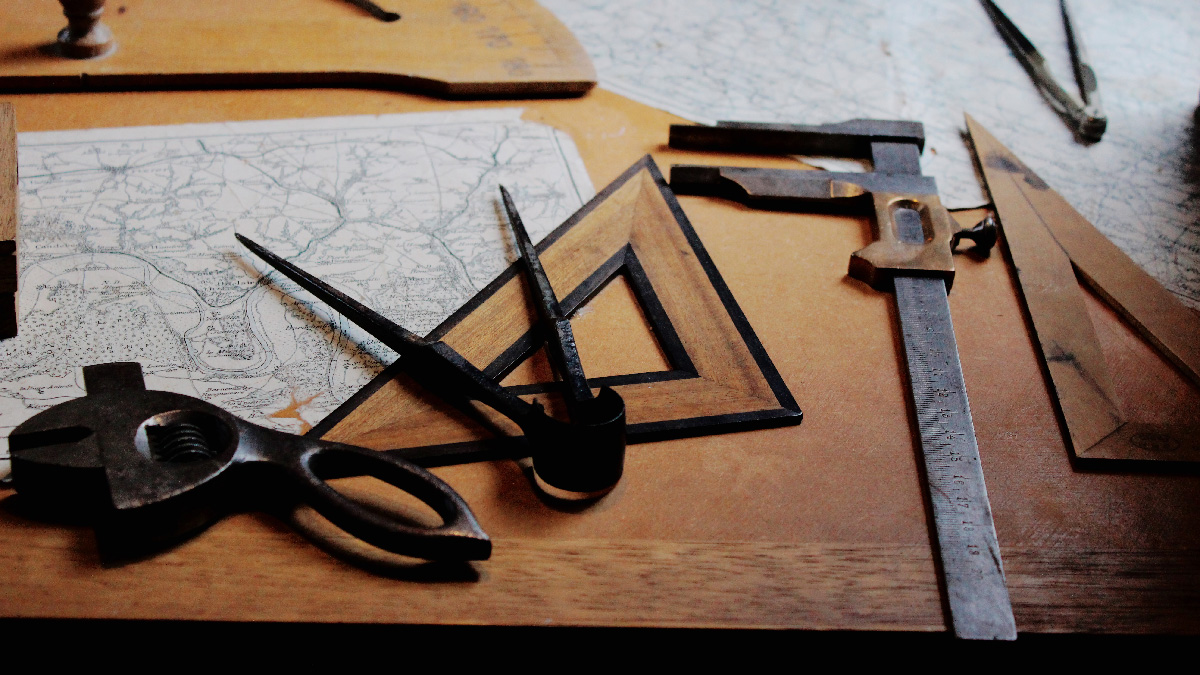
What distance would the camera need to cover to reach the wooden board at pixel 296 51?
154 cm

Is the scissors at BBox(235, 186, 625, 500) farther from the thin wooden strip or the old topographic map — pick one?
the thin wooden strip

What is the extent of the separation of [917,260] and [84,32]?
1.39 meters

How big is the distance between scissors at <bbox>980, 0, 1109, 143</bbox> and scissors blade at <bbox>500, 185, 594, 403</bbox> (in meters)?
1.12

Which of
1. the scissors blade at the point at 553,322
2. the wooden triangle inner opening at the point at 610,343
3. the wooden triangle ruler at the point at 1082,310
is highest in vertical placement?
the scissors blade at the point at 553,322

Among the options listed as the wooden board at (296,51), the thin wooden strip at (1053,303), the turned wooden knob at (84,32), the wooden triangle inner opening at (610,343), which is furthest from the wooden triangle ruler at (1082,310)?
the turned wooden knob at (84,32)

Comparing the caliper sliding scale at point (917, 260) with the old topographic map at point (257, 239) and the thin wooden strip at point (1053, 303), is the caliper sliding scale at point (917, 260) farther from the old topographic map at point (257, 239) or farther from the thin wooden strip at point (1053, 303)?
the old topographic map at point (257, 239)

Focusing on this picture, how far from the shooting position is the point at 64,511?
0.84m

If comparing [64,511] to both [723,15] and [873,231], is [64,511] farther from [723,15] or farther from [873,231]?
[723,15]

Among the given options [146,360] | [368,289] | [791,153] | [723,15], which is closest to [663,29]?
[723,15]

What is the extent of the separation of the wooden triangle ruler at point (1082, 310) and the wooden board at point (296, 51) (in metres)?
0.75

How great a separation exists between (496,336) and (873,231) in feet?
1.96

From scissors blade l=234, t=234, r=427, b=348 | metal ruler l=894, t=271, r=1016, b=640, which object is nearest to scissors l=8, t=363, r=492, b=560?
scissors blade l=234, t=234, r=427, b=348

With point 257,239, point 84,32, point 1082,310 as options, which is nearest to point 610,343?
point 257,239

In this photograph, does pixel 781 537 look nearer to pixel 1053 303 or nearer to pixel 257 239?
pixel 1053 303
